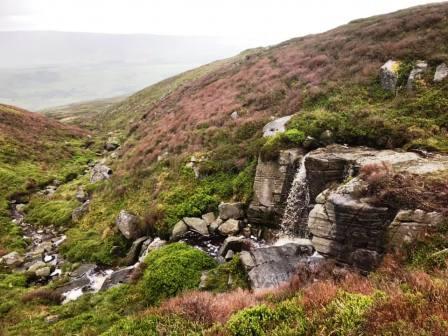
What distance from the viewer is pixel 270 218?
16.8 m

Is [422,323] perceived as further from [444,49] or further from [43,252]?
[444,49]

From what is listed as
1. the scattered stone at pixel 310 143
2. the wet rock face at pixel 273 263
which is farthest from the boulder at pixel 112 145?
the wet rock face at pixel 273 263

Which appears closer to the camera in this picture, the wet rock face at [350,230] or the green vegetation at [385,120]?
the wet rock face at [350,230]

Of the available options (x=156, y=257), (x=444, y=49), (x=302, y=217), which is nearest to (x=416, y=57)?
(x=444, y=49)

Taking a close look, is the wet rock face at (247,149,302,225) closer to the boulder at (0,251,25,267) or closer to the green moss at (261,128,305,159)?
the green moss at (261,128,305,159)

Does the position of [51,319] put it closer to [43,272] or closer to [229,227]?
[43,272]

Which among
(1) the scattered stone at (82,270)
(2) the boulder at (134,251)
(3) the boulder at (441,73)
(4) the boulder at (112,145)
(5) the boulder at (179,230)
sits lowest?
(4) the boulder at (112,145)

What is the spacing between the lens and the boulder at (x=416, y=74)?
66.0 ft

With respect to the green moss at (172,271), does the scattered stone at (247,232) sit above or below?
below

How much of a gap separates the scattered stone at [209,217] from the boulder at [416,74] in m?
13.2

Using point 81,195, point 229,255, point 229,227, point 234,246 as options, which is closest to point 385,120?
point 229,227

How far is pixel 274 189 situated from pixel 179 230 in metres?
5.14

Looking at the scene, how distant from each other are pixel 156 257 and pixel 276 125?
10.9m

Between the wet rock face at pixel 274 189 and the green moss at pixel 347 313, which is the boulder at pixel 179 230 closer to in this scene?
the wet rock face at pixel 274 189
